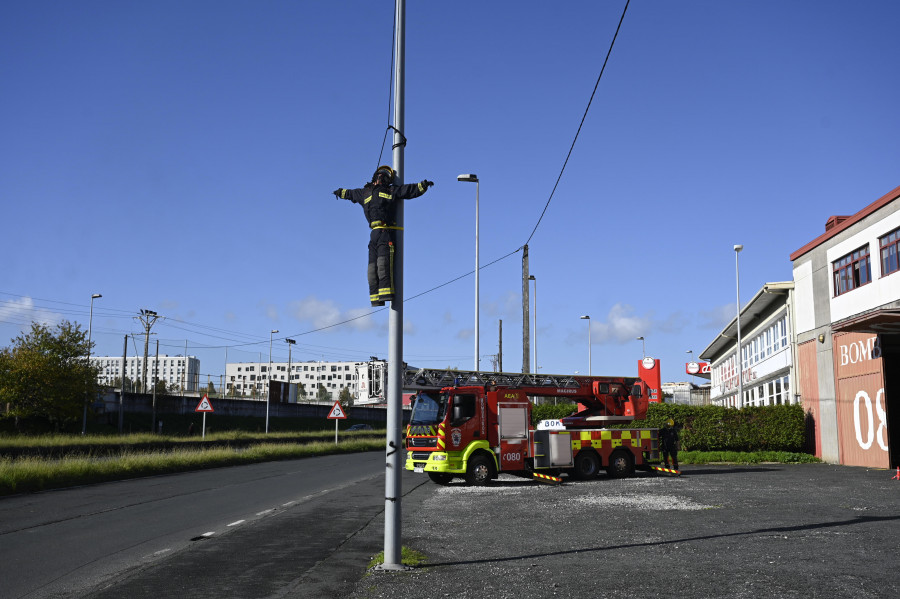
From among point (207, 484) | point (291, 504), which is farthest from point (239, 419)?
point (291, 504)

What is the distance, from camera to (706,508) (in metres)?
14.2

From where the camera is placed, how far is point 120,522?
12844 mm

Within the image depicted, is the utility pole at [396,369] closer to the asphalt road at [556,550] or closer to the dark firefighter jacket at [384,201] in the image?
the dark firefighter jacket at [384,201]

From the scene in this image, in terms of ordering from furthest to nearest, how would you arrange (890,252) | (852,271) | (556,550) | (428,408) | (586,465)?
(852,271) < (890,252) < (586,465) < (428,408) < (556,550)

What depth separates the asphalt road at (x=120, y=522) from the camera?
8.44 meters

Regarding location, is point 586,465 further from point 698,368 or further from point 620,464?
point 698,368

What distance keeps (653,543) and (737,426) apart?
85.7ft

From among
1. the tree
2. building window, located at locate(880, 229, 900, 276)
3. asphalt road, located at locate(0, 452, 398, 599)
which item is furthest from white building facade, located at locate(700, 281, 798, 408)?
the tree

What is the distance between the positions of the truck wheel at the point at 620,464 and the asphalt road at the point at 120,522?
24.0ft

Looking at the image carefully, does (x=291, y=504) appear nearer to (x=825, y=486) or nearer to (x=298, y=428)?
(x=825, y=486)

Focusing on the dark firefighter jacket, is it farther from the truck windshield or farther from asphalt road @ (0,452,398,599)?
the truck windshield

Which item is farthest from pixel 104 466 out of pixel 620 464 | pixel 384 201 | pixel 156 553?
pixel 384 201

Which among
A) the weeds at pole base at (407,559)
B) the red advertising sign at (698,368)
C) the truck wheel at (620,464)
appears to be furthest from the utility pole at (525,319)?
the red advertising sign at (698,368)

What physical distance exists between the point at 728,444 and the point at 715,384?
3609 cm
